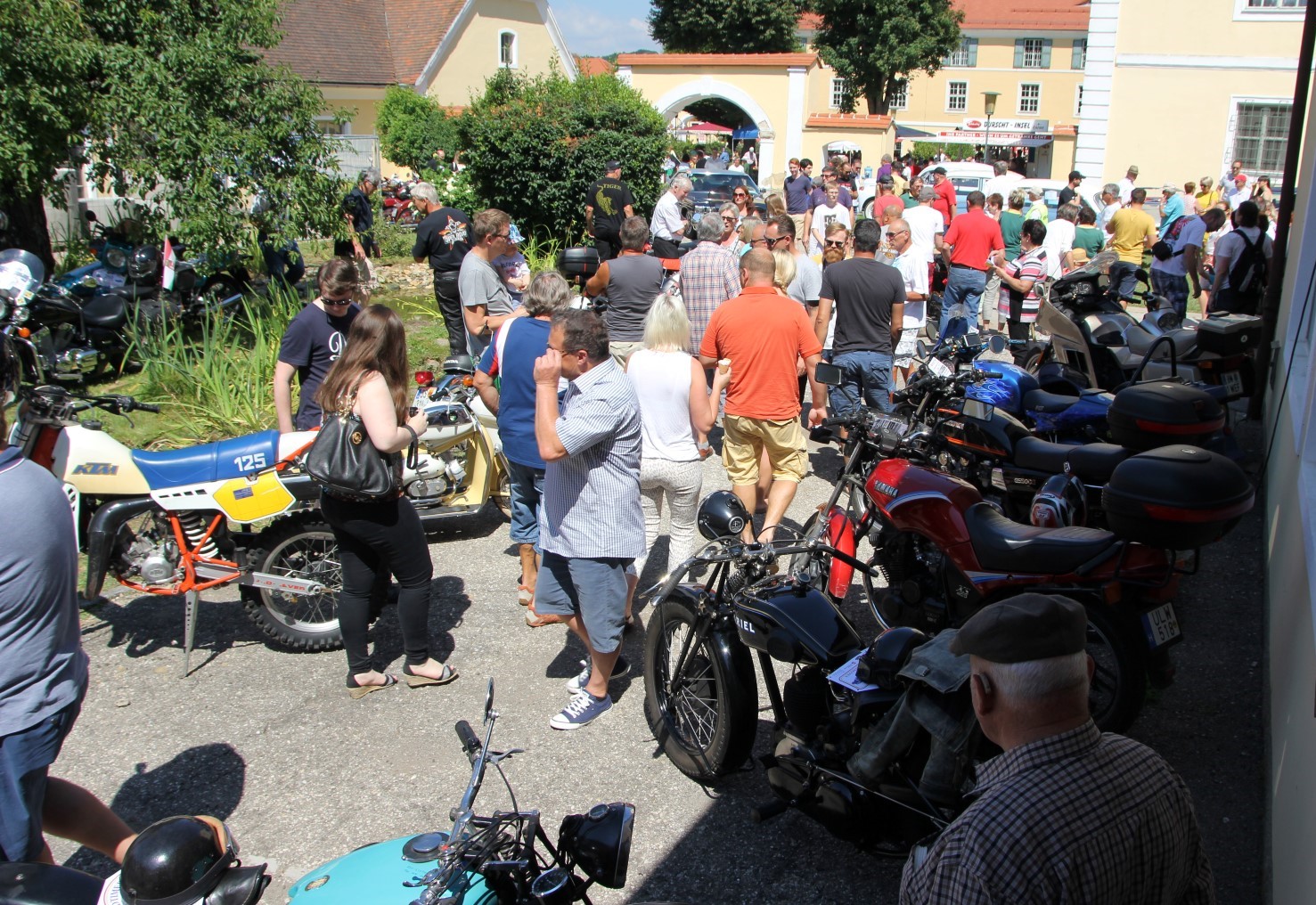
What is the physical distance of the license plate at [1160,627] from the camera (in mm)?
3768

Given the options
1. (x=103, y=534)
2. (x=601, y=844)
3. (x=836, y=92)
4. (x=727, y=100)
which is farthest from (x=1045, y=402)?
(x=836, y=92)

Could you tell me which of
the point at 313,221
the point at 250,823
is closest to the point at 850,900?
the point at 250,823

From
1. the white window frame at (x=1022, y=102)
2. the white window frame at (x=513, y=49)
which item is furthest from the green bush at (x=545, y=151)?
the white window frame at (x=1022, y=102)

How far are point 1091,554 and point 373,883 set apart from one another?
2.89 metres

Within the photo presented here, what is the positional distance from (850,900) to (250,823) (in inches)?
88.8

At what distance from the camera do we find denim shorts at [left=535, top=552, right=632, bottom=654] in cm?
409

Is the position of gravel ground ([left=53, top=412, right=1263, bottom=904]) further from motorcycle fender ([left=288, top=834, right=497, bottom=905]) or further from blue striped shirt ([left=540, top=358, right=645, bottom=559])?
motorcycle fender ([left=288, top=834, right=497, bottom=905])

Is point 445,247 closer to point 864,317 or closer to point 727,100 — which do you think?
point 864,317

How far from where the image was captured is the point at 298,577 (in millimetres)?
4910

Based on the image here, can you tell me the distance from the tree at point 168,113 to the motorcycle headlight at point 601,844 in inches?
340

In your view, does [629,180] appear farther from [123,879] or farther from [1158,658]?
[123,879]

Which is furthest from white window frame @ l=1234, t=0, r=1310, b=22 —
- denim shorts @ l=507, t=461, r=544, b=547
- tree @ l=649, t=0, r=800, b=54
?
tree @ l=649, t=0, r=800, b=54

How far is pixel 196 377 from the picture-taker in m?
7.73

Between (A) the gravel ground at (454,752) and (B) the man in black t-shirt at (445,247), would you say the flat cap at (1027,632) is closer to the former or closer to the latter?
(A) the gravel ground at (454,752)
